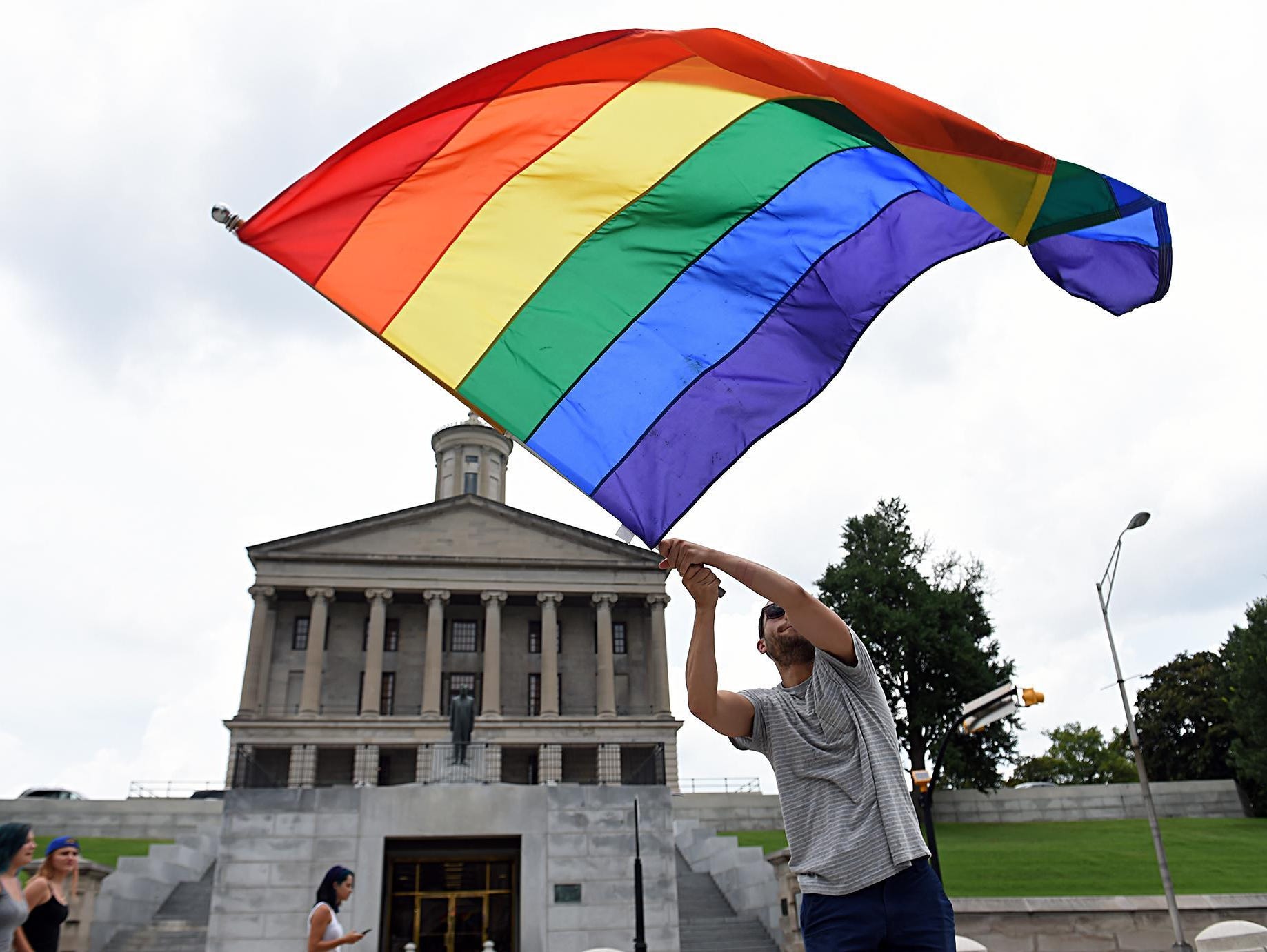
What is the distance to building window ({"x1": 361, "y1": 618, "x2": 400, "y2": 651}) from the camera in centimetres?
6278

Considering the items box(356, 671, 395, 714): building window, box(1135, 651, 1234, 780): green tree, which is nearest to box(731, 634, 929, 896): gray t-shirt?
box(356, 671, 395, 714): building window

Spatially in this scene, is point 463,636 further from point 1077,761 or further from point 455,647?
point 1077,761

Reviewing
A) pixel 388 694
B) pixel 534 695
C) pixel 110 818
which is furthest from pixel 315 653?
pixel 110 818

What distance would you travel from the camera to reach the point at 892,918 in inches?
129

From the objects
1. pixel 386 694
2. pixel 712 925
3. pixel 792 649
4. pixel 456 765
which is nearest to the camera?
pixel 792 649

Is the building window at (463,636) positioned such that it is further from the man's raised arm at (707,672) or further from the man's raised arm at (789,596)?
the man's raised arm at (789,596)

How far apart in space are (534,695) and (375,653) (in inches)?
419

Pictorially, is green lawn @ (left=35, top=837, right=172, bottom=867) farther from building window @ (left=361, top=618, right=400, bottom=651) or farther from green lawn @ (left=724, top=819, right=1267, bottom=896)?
green lawn @ (left=724, top=819, right=1267, bottom=896)

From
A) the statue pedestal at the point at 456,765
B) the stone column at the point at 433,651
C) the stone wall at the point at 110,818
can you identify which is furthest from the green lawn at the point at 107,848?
the stone column at the point at 433,651

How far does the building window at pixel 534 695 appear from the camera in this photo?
63.0 meters

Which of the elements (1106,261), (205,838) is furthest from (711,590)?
(205,838)

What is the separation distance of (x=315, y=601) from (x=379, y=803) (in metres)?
37.5

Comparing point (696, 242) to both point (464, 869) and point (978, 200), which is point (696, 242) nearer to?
point (978, 200)

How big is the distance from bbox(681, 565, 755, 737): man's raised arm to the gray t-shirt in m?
0.08
